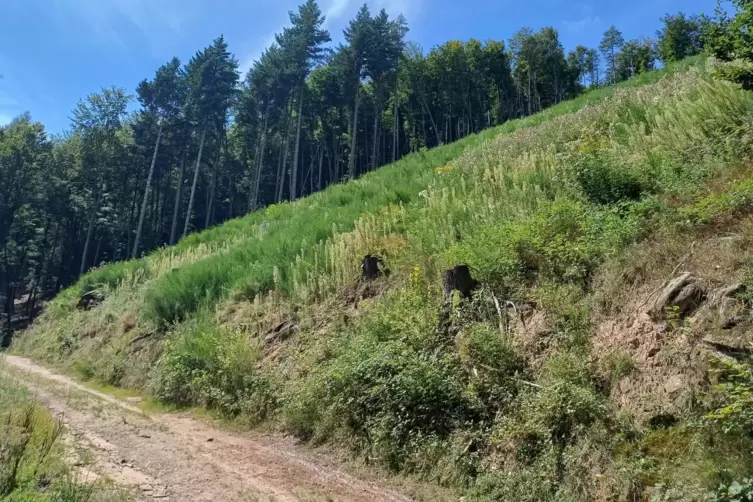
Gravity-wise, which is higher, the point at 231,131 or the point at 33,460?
the point at 231,131

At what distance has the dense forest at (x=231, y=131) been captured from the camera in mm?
41281

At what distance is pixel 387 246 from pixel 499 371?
3.76 m

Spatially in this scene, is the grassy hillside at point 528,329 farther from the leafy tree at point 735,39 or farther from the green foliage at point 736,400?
the leafy tree at point 735,39

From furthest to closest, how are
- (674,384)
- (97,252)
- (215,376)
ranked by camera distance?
(97,252) < (215,376) < (674,384)

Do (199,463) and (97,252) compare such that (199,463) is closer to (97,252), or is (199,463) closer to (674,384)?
(674,384)

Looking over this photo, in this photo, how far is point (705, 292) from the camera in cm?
413

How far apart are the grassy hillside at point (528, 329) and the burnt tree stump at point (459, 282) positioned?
198 millimetres

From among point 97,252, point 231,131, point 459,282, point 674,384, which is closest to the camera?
point 674,384

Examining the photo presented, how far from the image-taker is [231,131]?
194 feet

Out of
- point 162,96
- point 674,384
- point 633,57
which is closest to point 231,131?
point 162,96

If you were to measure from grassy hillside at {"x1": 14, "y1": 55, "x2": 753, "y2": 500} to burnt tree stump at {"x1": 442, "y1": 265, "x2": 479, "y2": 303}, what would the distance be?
0.20m

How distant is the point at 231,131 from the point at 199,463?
193ft

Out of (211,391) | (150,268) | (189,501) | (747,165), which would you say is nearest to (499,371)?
(189,501)

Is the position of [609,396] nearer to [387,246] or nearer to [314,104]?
[387,246]
